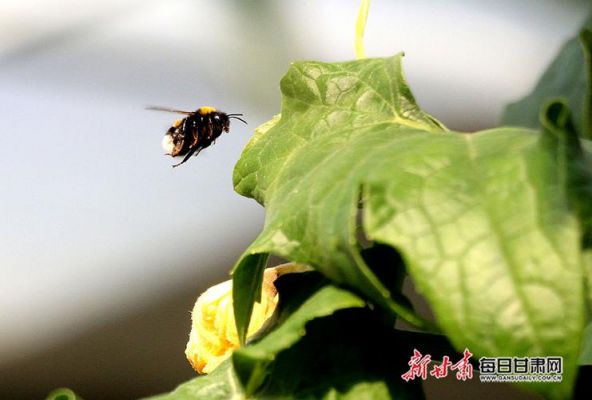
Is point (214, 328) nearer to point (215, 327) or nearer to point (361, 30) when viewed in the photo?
point (215, 327)

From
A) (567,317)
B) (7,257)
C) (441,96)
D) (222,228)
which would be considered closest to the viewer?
(567,317)

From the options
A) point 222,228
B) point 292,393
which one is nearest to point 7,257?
point 222,228

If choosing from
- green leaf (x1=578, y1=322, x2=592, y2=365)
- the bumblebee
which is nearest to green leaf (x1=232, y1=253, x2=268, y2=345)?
green leaf (x1=578, y1=322, x2=592, y2=365)

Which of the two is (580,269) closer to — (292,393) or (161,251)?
(292,393)

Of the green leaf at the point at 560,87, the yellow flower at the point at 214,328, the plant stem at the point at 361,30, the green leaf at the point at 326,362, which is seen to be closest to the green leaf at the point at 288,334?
the green leaf at the point at 326,362

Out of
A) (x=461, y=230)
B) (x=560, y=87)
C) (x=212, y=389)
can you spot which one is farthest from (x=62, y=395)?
(x=560, y=87)

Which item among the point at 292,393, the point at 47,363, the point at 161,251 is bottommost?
the point at 47,363

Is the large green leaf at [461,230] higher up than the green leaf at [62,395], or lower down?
higher up

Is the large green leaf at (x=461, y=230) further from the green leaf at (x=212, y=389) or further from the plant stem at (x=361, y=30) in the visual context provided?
the plant stem at (x=361, y=30)
